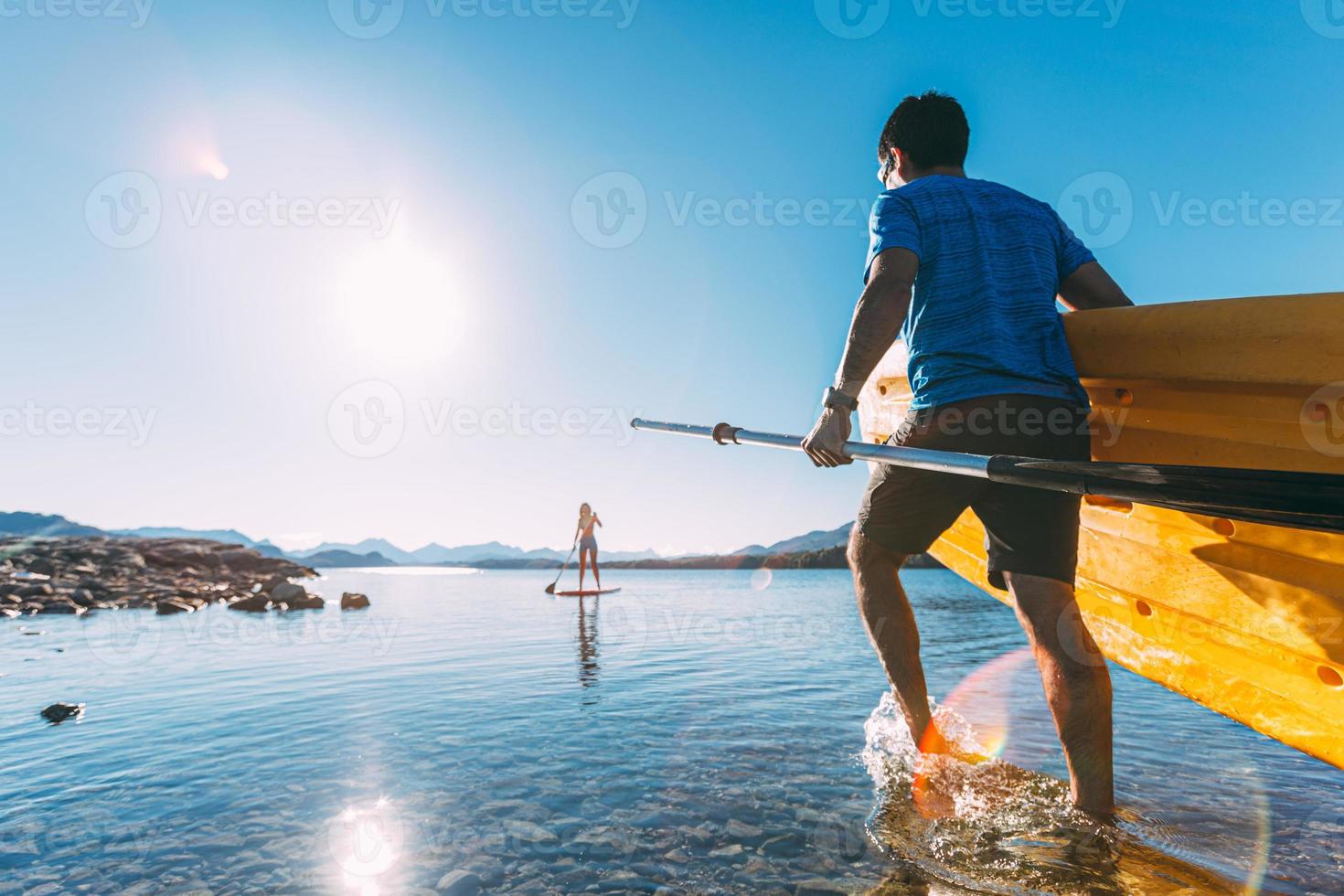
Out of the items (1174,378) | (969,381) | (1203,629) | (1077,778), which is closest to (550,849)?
(1077,778)

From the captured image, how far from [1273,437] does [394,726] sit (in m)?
6.17

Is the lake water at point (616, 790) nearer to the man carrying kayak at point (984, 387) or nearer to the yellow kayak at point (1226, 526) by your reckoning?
the man carrying kayak at point (984, 387)

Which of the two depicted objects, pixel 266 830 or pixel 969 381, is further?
pixel 266 830

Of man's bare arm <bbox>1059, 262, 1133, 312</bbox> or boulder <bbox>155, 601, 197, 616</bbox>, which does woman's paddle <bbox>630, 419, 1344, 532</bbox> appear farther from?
boulder <bbox>155, 601, 197, 616</bbox>

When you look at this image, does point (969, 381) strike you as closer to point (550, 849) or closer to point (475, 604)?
point (550, 849)

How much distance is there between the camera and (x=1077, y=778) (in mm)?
2816

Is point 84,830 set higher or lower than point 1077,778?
lower

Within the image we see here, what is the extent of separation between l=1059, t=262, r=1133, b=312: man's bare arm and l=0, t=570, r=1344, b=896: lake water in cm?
249

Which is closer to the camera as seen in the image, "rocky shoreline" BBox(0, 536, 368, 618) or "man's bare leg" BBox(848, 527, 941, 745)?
"man's bare leg" BBox(848, 527, 941, 745)

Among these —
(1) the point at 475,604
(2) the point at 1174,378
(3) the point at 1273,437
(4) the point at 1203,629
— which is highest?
(2) the point at 1174,378

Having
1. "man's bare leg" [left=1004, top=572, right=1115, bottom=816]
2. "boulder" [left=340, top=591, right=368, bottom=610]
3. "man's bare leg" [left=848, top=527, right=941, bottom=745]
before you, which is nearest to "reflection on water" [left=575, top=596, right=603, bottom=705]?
"man's bare leg" [left=848, top=527, right=941, bottom=745]
